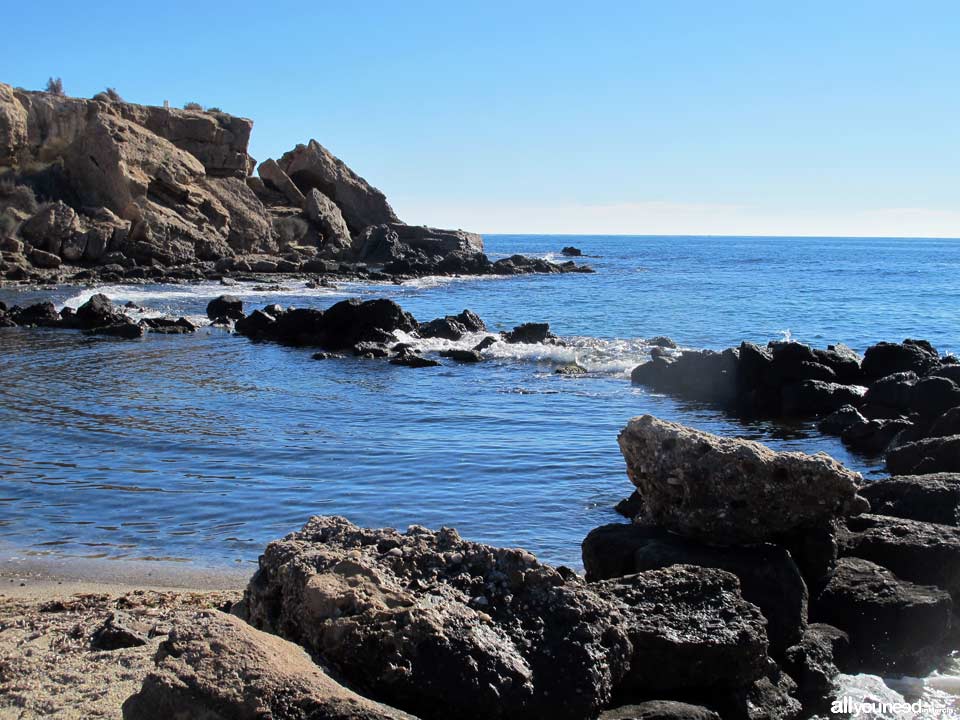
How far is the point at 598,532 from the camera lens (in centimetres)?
707

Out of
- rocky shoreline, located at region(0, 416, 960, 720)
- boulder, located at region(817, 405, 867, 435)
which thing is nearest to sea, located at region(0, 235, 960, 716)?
A: boulder, located at region(817, 405, 867, 435)

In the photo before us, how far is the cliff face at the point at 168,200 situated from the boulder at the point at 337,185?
0.34 feet

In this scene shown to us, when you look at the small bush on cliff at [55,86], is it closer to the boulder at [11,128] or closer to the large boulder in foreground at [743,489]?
the boulder at [11,128]

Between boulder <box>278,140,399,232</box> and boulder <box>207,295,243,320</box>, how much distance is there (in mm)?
46744

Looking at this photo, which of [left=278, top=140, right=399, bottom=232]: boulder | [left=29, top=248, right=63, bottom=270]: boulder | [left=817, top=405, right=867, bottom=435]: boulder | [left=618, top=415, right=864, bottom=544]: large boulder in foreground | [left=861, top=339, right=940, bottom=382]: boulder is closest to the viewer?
[left=618, top=415, right=864, bottom=544]: large boulder in foreground

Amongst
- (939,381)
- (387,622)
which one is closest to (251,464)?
(387,622)

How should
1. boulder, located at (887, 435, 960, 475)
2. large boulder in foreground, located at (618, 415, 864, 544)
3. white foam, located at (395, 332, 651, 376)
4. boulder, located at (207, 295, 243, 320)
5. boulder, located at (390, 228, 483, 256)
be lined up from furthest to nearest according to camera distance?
1. boulder, located at (390, 228, 483, 256)
2. boulder, located at (207, 295, 243, 320)
3. white foam, located at (395, 332, 651, 376)
4. boulder, located at (887, 435, 960, 475)
5. large boulder in foreground, located at (618, 415, 864, 544)

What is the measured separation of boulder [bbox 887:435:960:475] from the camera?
10000 millimetres

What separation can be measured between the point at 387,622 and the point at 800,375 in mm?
17025

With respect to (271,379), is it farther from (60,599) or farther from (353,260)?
(353,260)

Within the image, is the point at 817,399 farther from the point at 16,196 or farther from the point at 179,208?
the point at 179,208

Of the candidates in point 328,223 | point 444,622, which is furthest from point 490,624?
point 328,223

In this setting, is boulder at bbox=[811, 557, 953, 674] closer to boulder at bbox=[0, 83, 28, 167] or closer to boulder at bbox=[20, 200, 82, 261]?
boulder at bbox=[20, 200, 82, 261]

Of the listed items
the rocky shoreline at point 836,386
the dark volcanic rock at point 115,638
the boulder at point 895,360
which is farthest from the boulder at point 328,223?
the dark volcanic rock at point 115,638
